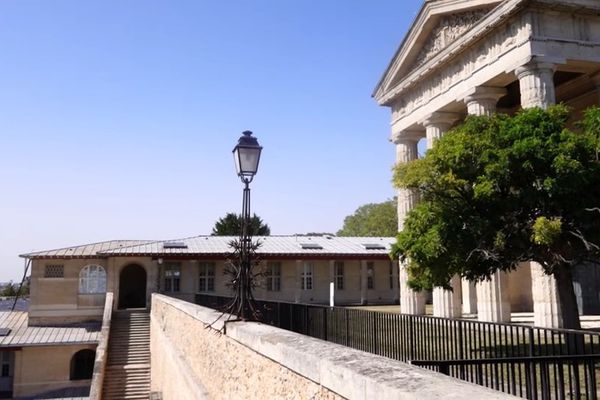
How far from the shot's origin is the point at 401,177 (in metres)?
12.7

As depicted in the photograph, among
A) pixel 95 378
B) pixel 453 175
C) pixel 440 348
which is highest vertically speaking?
pixel 453 175

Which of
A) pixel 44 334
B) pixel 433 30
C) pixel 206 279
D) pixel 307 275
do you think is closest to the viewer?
pixel 433 30

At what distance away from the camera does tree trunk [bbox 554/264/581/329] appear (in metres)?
12.4

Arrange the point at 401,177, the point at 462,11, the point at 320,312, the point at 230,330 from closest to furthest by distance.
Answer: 1. the point at 230,330
2. the point at 320,312
3. the point at 401,177
4. the point at 462,11

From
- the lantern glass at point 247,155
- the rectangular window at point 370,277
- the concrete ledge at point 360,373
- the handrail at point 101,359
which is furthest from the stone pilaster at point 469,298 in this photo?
the concrete ledge at point 360,373

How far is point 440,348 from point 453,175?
201 inches

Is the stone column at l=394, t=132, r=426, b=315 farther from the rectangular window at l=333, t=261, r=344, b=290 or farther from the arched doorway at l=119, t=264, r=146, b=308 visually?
the arched doorway at l=119, t=264, r=146, b=308

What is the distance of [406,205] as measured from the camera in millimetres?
23094

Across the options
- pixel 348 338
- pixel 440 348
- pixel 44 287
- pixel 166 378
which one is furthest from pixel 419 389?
pixel 44 287

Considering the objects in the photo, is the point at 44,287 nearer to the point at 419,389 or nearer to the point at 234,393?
the point at 234,393

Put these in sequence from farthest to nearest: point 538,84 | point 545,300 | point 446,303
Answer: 1. point 446,303
2. point 538,84
3. point 545,300

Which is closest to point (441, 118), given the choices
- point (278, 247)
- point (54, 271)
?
point (278, 247)

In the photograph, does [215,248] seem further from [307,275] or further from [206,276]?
[307,275]

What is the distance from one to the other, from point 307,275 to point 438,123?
17018mm
